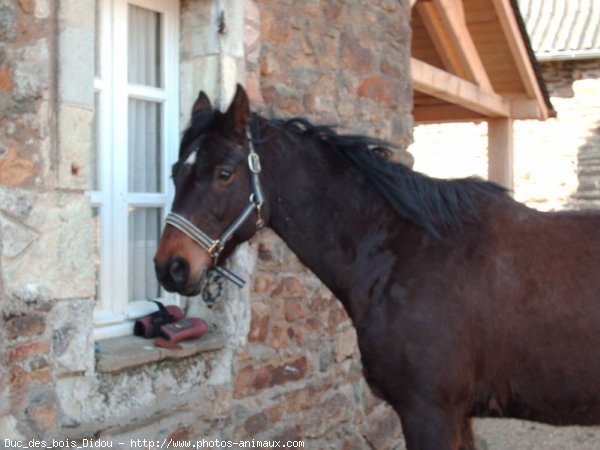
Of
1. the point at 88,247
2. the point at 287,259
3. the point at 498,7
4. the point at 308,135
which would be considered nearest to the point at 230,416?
the point at 287,259

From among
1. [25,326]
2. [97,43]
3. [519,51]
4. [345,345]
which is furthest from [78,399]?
[519,51]

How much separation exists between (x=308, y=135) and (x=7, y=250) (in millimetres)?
1340

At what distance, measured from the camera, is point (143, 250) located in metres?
4.19

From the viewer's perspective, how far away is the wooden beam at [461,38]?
755 cm

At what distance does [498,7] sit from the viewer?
8062 mm

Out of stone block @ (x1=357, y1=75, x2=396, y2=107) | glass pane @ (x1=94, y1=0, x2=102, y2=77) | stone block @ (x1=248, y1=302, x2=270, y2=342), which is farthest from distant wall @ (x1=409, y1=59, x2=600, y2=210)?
glass pane @ (x1=94, y1=0, x2=102, y2=77)

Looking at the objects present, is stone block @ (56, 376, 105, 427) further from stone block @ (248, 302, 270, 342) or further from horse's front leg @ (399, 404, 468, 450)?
horse's front leg @ (399, 404, 468, 450)

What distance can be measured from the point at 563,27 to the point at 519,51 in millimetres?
6671

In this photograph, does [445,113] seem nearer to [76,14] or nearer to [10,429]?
[76,14]

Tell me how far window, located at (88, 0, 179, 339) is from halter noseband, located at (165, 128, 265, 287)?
0.76 m

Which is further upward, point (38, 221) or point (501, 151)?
point (501, 151)

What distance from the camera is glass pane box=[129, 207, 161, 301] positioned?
4.12m

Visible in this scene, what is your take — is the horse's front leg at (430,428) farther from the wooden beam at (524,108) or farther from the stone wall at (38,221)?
the wooden beam at (524,108)

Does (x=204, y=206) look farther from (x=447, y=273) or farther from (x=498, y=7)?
(x=498, y=7)
